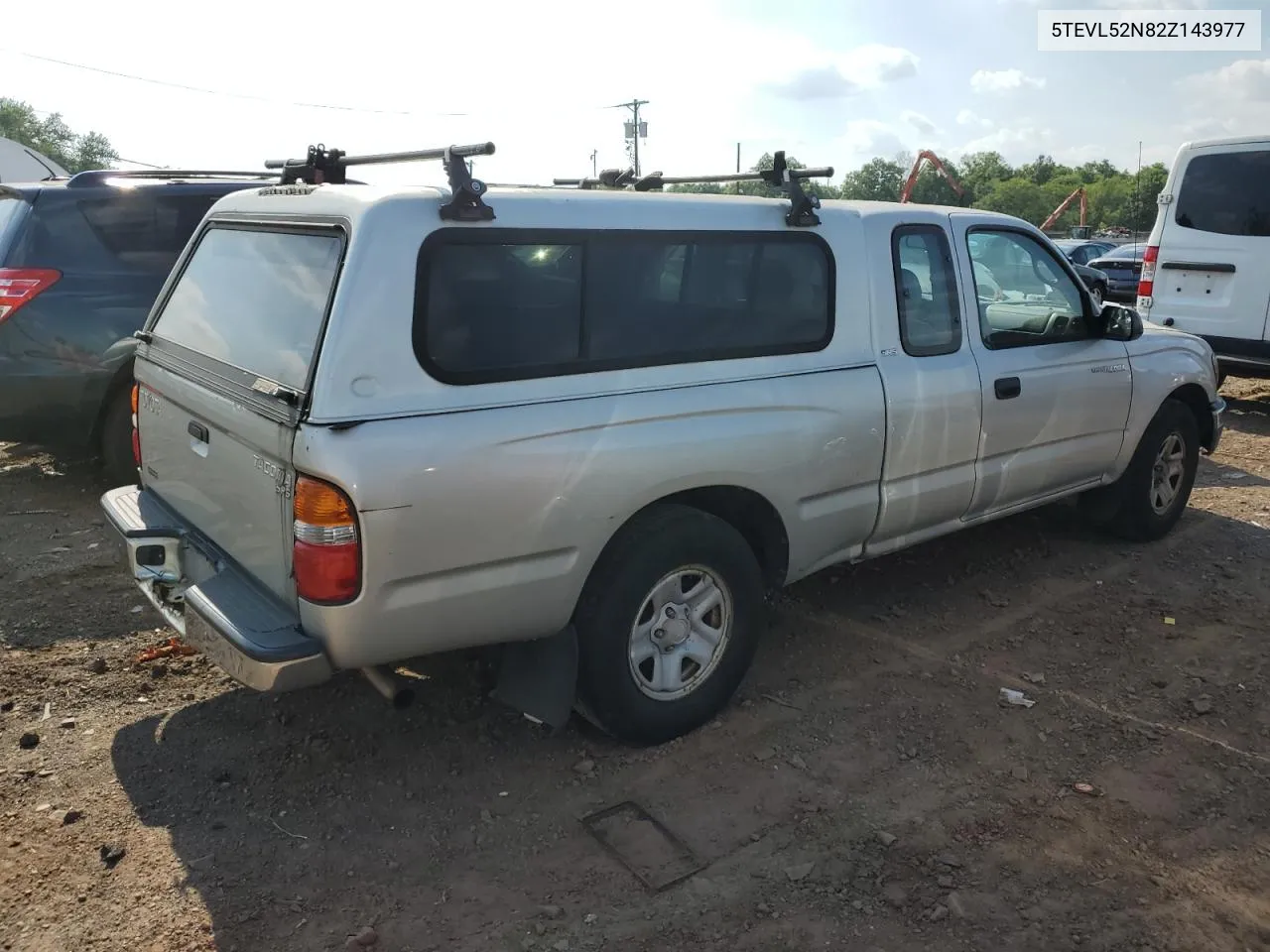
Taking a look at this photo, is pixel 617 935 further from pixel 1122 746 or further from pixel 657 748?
pixel 1122 746

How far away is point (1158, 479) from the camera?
564 centimetres

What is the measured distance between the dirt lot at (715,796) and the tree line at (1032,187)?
829 inches

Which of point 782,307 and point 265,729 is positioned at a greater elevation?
point 782,307

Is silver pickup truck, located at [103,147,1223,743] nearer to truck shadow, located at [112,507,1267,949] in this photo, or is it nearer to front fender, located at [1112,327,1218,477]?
truck shadow, located at [112,507,1267,949]

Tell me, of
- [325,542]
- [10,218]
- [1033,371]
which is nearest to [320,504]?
[325,542]

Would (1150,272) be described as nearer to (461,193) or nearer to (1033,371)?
(1033,371)

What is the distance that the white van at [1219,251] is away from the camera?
27.4 ft

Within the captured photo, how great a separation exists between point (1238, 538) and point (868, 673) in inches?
117

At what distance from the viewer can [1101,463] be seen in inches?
205

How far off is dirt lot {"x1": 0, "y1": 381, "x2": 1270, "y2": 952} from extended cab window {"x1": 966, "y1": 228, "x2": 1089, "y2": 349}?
132 cm

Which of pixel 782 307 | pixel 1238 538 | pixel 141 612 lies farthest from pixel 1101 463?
pixel 141 612

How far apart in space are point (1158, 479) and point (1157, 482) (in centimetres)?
2

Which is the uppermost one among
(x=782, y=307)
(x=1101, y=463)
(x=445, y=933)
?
(x=782, y=307)

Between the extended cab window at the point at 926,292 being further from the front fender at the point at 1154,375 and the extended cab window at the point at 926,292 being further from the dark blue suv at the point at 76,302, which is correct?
the dark blue suv at the point at 76,302
